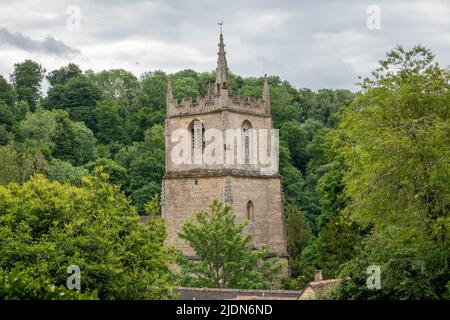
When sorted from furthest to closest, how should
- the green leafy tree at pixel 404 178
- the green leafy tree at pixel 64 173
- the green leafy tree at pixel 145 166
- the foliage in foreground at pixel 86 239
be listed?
1. the green leafy tree at pixel 145 166
2. the green leafy tree at pixel 64 173
3. the foliage in foreground at pixel 86 239
4. the green leafy tree at pixel 404 178

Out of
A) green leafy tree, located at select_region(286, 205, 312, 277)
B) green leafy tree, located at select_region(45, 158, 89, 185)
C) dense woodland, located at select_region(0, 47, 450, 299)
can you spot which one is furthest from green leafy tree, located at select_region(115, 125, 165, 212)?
dense woodland, located at select_region(0, 47, 450, 299)

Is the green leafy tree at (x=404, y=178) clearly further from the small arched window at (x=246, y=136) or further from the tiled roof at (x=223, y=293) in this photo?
the small arched window at (x=246, y=136)

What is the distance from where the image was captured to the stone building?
58219 mm

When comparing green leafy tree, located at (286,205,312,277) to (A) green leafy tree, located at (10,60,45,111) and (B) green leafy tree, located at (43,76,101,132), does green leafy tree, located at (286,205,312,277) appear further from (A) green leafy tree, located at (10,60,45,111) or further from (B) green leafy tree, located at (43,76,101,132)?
(A) green leafy tree, located at (10,60,45,111)

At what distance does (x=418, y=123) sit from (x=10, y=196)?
14.8 metres

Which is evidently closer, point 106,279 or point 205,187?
point 106,279

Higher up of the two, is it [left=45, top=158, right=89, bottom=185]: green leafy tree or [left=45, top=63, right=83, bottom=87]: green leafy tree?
[left=45, top=63, right=83, bottom=87]: green leafy tree

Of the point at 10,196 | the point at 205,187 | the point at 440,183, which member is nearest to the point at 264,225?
the point at 205,187

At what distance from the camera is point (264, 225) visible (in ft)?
196

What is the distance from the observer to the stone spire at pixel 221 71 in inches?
2335

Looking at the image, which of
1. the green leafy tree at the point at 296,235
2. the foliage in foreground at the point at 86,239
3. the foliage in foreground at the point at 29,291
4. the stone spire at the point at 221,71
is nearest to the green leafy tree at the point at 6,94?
the green leafy tree at the point at 296,235

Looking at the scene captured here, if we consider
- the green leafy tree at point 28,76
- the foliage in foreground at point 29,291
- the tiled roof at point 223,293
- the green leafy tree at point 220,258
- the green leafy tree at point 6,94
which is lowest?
the tiled roof at point 223,293

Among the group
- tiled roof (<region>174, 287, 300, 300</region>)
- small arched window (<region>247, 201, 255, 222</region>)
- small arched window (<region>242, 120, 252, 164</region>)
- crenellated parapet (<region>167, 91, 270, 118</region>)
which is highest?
crenellated parapet (<region>167, 91, 270, 118</region>)
